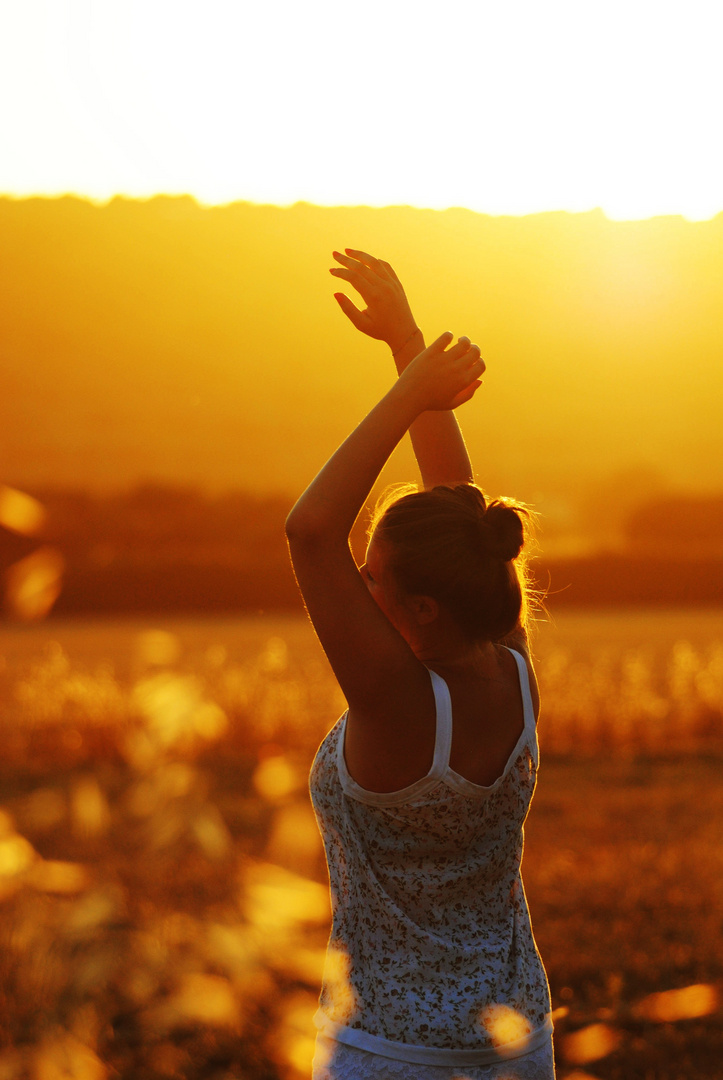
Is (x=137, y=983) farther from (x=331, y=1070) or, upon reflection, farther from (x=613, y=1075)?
(x=331, y=1070)

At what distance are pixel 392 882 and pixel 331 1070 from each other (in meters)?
0.34

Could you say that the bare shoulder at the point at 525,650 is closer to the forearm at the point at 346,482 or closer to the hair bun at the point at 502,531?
the hair bun at the point at 502,531

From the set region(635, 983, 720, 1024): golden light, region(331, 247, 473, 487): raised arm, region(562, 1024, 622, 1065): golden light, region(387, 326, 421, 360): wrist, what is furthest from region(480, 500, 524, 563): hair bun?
region(635, 983, 720, 1024): golden light

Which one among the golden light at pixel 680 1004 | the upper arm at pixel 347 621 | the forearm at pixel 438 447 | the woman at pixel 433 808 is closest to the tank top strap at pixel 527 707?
the woman at pixel 433 808

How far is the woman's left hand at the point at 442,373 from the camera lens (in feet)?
5.44

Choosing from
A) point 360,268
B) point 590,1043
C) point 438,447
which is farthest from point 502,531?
point 590,1043

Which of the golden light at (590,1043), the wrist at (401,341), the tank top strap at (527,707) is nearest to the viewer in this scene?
the tank top strap at (527,707)

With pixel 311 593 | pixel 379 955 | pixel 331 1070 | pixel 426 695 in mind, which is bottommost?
pixel 331 1070

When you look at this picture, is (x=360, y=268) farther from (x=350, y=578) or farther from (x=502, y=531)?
(x=350, y=578)

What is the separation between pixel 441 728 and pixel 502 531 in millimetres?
372

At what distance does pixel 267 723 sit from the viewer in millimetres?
10938

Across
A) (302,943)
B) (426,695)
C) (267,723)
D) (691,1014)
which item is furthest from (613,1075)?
(267,723)

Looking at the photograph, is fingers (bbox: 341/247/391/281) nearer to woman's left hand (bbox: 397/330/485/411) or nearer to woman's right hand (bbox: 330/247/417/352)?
woman's right hand (bbox: 330/247/417/352)

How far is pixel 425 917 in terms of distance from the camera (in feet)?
5.82
